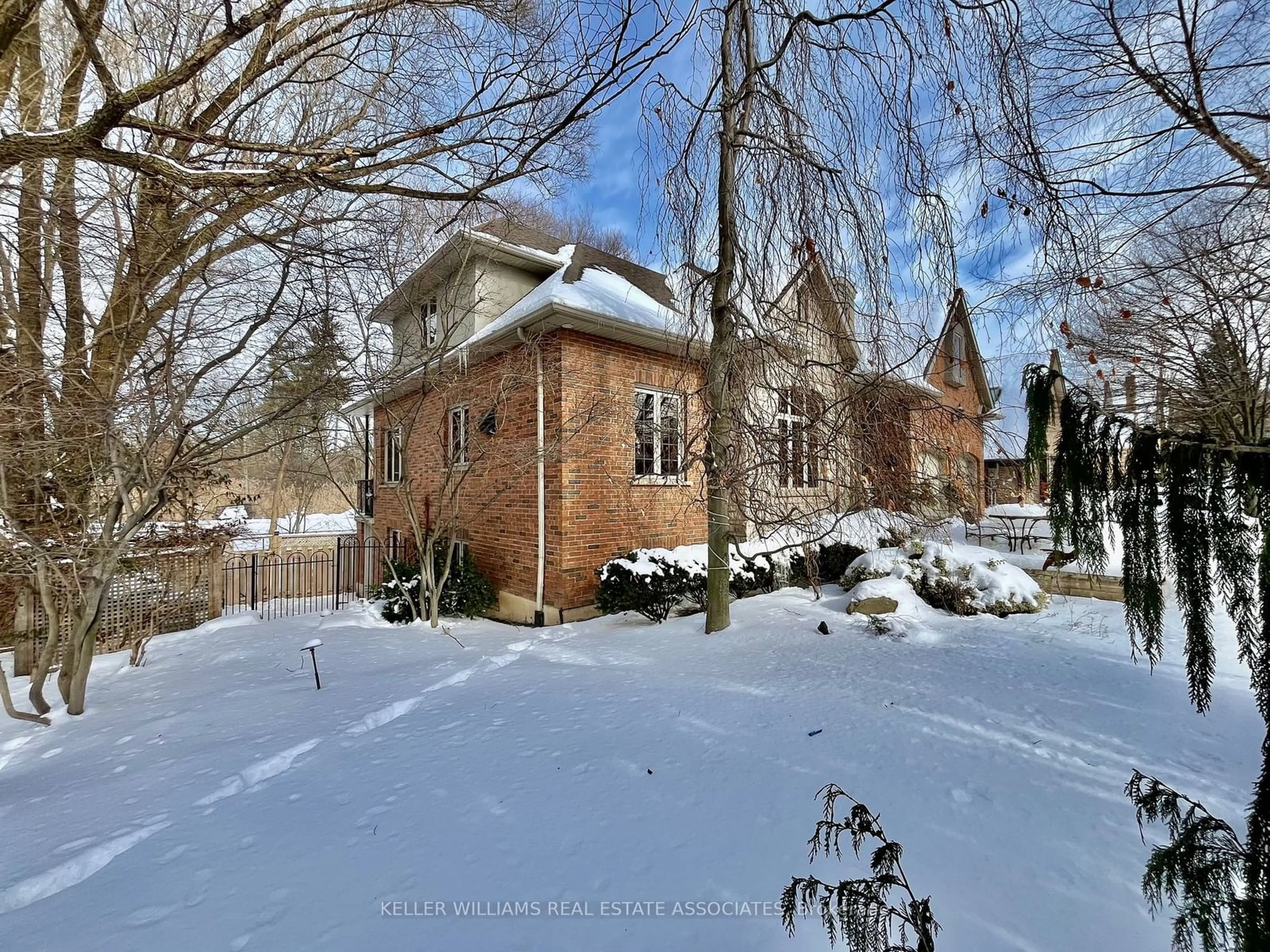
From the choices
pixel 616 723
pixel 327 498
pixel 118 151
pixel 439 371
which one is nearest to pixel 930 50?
pixel 118 151

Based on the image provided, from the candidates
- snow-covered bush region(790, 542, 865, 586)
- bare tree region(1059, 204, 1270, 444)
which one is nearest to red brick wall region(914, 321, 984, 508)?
bare tree region(1059, 204, 1270, 444)

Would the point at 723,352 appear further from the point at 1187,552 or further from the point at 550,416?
the point at 1187,552

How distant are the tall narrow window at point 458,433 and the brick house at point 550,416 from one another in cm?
5

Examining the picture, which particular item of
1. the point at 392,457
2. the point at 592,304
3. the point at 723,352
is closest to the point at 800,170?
the point at 723,352

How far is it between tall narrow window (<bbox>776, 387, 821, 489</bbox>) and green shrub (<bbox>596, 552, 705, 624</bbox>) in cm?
207

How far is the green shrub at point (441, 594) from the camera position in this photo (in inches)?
309

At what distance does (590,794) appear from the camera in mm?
2859

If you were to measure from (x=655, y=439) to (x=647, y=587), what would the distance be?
2.54 metres

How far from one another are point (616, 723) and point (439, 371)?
628cm

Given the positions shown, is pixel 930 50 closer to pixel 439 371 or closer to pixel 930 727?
pixel 930 727

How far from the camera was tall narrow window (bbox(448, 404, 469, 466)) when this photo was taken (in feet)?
27.9

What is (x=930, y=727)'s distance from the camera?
360 centimetres

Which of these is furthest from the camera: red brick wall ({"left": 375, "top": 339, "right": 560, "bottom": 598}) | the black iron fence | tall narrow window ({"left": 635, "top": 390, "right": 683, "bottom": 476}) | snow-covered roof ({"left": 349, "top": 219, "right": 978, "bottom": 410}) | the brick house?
the black iron fence

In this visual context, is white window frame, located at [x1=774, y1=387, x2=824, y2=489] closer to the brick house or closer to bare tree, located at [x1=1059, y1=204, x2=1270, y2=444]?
the brick house
